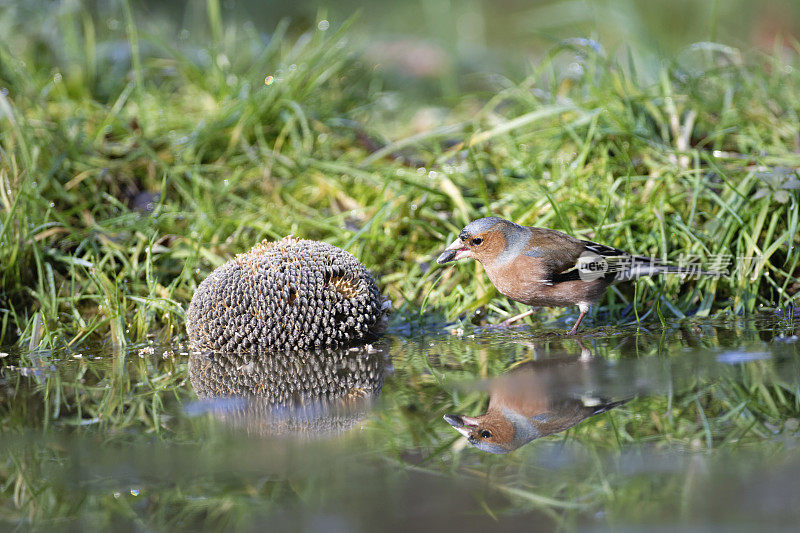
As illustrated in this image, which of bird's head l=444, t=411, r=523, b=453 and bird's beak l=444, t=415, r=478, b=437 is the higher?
bird's beak l=444, t=415, r=478, b=437

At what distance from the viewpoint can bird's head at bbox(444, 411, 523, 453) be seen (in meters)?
1.94

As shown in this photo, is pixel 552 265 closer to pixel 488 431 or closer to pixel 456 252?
pixel 456 252

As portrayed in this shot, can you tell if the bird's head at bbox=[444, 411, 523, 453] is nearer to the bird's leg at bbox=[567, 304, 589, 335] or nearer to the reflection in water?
the reflection in water

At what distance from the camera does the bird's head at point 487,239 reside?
11.1 feet

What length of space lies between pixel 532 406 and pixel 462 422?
9.7 inches

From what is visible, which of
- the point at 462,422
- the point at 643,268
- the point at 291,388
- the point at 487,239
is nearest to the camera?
the point at 462,422

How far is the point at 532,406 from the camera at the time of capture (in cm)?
225

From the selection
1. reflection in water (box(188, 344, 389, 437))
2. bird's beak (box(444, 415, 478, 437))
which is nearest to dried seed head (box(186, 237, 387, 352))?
reflection in water (box(188, 344, 389, 437))

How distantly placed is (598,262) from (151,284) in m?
2.19

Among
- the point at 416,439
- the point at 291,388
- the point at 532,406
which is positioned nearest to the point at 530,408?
the point at 532,406

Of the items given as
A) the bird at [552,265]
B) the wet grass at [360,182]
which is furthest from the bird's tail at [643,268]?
the wet grass at [360,182]

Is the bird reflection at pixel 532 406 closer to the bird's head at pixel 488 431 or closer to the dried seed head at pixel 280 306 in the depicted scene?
the bird's head at pixel 488 431

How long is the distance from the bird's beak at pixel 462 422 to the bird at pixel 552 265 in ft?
3.91

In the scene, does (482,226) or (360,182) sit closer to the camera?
(482,226)
